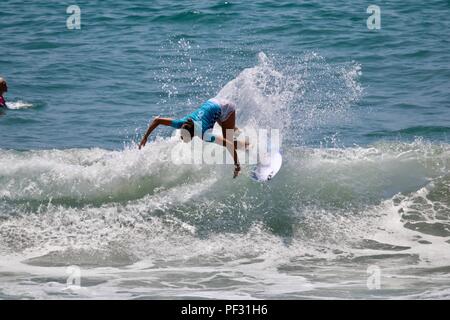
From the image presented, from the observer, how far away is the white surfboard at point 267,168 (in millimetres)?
11422

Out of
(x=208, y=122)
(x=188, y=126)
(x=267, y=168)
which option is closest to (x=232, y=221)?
(x=267, y=168)

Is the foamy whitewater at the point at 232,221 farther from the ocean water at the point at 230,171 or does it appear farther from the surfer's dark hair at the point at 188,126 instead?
the surfer's dark hair at the point at 188,126

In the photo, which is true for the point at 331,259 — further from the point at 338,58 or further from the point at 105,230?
the point at 338,58

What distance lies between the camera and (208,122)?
10484 millimetres

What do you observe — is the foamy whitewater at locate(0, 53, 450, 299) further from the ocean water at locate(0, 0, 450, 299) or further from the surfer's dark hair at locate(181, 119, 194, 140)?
the surfer's dark hair at locate(181, 119, 194, 140)

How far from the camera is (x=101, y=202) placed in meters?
11.6

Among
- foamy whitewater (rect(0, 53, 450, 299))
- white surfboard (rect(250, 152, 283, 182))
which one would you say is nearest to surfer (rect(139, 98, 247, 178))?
white surfboard (rect(250, 152, 283, 182))

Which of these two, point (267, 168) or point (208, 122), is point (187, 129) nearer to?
point (208, 122)

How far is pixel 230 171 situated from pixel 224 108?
1.66 m

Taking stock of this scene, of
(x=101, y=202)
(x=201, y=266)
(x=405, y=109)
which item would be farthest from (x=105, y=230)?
(x=405, y=109)

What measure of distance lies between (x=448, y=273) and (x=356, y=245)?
1.41 meters

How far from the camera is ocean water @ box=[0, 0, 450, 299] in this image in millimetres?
9578

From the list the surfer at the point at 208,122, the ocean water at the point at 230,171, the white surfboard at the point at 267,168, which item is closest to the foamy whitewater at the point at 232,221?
the ocean water at the point at 230,171

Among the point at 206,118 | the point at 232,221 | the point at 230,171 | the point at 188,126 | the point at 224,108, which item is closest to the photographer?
the point at 188,126
